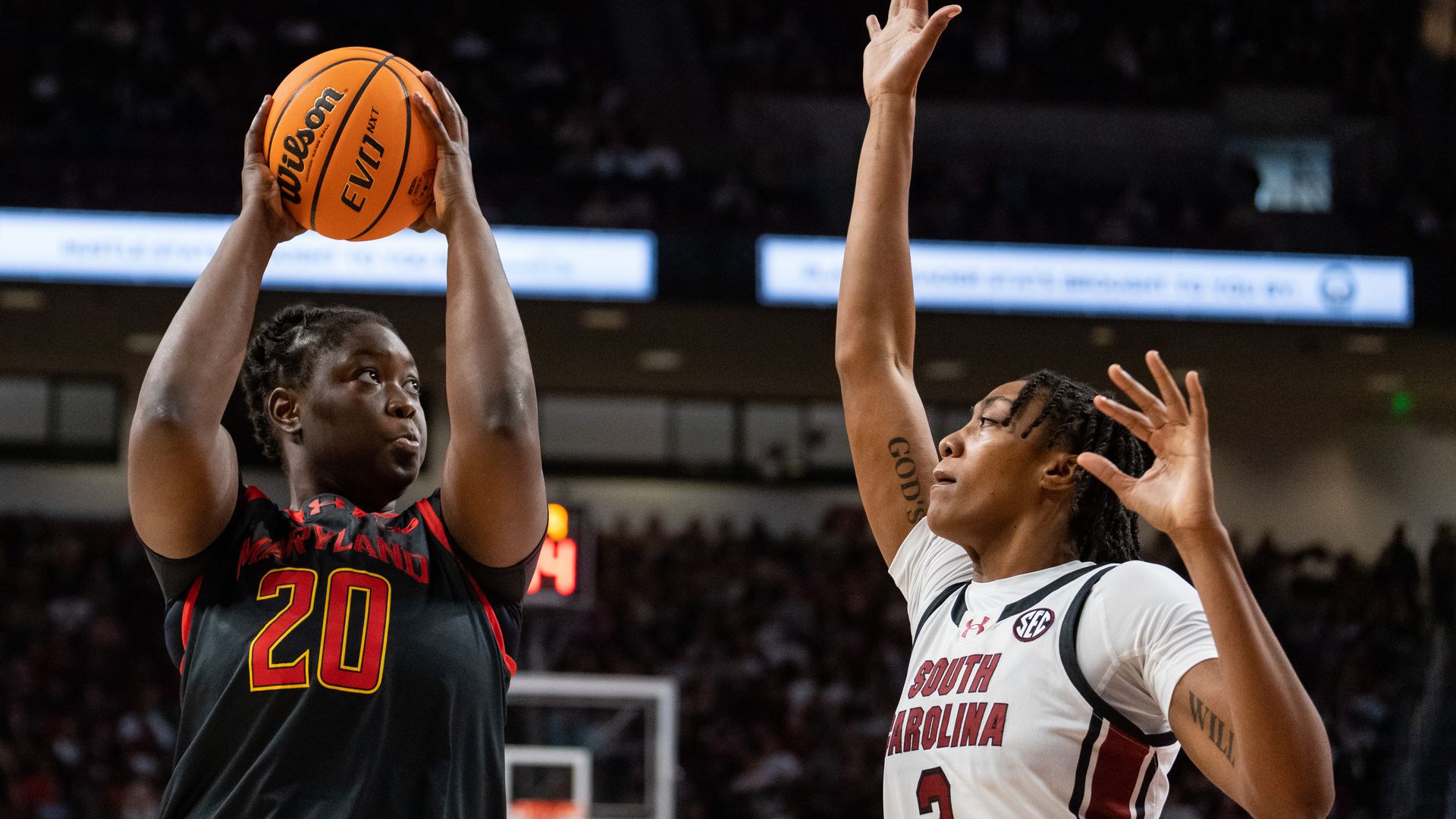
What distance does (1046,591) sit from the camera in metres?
2.51

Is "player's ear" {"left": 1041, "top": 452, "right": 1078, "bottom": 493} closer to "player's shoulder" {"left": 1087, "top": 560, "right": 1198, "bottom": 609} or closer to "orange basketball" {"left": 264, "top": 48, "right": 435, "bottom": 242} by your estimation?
"player's shoulder" {"left": 1087, "top": 560, "right": 1198, "bottom": 609}

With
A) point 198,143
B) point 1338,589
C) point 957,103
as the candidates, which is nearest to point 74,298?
point 198,143

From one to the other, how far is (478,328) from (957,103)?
14.0m

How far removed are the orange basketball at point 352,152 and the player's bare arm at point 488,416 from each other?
0.23 metres

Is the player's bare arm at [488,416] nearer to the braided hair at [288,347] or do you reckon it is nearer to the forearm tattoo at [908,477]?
the braided hair at [288,347]

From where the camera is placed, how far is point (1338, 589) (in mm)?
14516

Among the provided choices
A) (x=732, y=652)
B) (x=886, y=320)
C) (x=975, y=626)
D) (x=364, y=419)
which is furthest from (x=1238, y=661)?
(x=732, y=652)

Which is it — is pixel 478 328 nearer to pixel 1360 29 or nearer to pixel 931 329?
pixel 931 329

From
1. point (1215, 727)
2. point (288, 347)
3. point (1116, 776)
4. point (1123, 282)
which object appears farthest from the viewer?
point (1123, 282)

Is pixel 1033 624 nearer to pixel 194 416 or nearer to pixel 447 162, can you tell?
pixel 447 162

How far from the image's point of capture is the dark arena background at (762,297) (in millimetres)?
12539

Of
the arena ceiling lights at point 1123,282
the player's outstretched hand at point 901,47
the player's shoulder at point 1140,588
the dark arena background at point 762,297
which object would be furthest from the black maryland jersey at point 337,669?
the arena ceiling lights at point 1123,282

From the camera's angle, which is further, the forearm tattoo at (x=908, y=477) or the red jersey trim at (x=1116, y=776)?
the forearm tattoo at (x=908, y=477)

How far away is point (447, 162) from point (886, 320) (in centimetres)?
96
